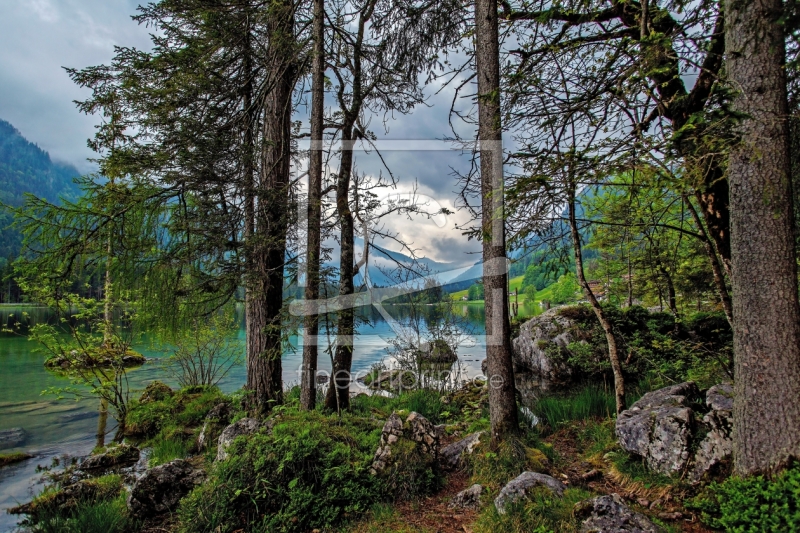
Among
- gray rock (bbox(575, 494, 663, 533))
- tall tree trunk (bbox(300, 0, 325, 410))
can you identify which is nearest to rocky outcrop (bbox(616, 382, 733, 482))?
gray rock (bbox(575, 494, 663, 533))

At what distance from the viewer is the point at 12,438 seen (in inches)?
A: 288

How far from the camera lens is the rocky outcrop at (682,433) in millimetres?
3064

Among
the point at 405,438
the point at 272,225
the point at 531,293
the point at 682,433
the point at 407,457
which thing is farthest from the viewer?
the point at 531,293

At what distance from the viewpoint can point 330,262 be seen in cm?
598

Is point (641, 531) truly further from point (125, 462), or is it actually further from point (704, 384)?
Result: point (125, 462)

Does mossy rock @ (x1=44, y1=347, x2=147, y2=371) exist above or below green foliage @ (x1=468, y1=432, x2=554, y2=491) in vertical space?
above

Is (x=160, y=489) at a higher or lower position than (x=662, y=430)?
lower

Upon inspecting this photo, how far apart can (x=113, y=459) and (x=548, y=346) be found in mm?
9367

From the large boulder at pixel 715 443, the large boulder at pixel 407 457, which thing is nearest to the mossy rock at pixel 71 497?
the large boulder at pixel 407 457

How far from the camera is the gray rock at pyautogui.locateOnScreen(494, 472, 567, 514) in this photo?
116 inches

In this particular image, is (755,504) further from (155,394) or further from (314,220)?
(155,394)

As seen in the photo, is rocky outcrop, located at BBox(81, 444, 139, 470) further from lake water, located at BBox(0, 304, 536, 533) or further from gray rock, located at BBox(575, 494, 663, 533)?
gray rock, located at BBox(575, 494, 663, 533)

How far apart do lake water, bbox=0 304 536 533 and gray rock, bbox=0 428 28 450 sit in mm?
91

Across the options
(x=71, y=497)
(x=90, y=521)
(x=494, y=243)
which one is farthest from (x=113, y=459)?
(x=494, y=243)
